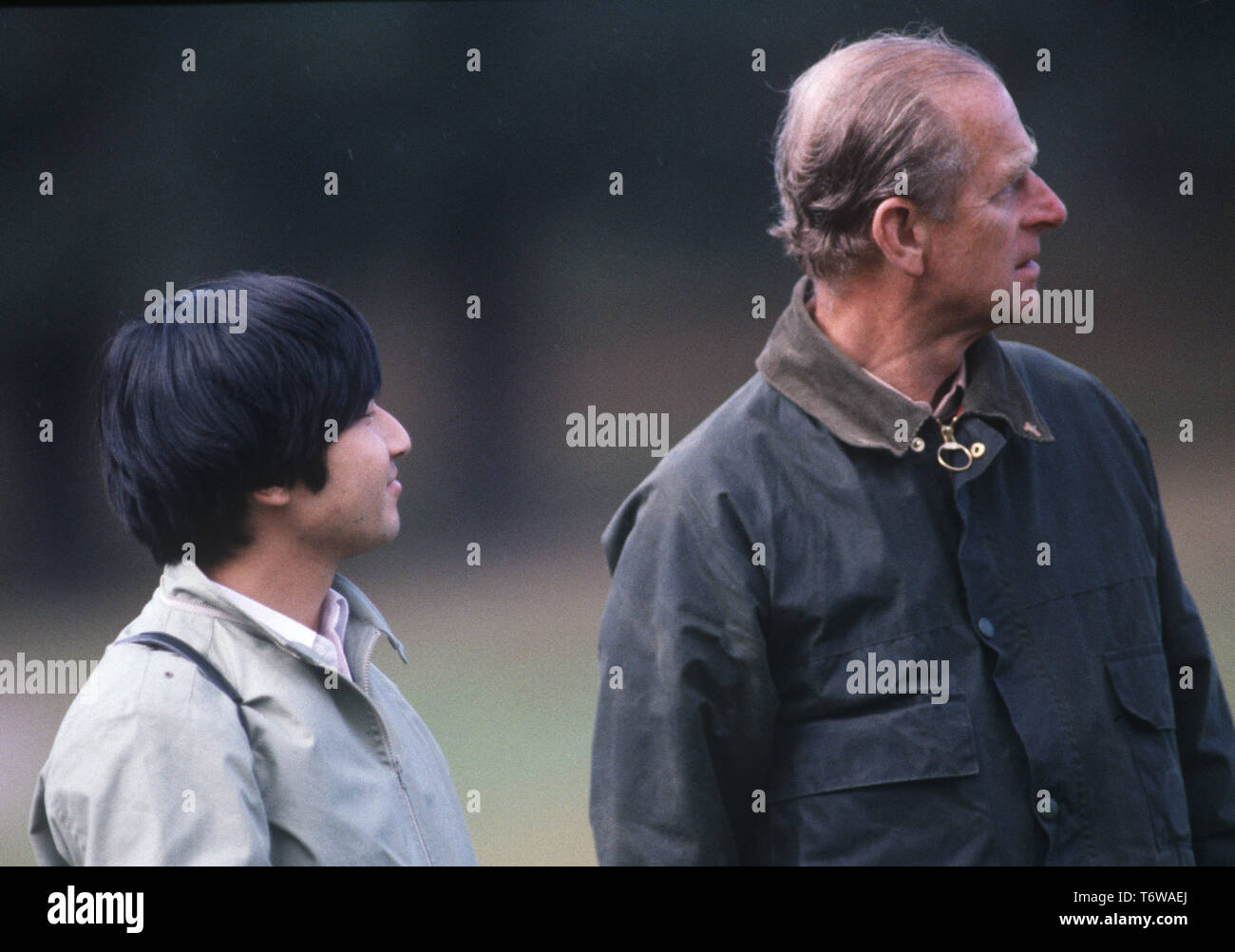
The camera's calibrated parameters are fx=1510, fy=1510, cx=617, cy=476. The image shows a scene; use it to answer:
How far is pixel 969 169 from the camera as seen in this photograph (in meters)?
2.25

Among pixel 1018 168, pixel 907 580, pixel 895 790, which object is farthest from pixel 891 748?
pixel 1018 168

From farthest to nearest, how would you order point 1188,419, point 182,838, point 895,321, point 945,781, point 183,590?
point 1188,419 < point 895,321 < point 945,781 < point 183,590 < point 182,838

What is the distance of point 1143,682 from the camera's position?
222 cm

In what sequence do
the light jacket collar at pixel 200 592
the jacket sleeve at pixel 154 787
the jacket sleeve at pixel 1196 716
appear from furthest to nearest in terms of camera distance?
1. the jacket sleeve at pixel 1196 716
2. the light jacket collar at pixel 200 592
3. the jacket sleeve at pixel 154 787

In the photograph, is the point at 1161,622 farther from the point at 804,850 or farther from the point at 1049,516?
the point at 804,850

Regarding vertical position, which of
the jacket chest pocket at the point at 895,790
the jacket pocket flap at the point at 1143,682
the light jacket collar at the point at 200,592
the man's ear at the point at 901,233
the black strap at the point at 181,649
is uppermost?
the man's ear at the point at 901,233

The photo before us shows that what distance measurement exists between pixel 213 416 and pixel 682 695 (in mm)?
749

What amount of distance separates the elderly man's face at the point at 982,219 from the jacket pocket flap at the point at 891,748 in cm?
60

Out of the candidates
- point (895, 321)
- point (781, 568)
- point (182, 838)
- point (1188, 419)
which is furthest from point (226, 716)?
point (1188, 419)

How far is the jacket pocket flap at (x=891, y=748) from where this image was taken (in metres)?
2.13

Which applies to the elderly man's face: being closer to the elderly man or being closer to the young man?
the elderly man

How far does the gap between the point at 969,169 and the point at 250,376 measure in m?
1.09

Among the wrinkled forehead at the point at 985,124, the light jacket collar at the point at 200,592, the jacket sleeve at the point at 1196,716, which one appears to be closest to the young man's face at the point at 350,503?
the light jacket collar at the point at 200,592

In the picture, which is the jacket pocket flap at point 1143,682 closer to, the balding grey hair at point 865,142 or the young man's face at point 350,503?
the balding grey hair at point 865,142
